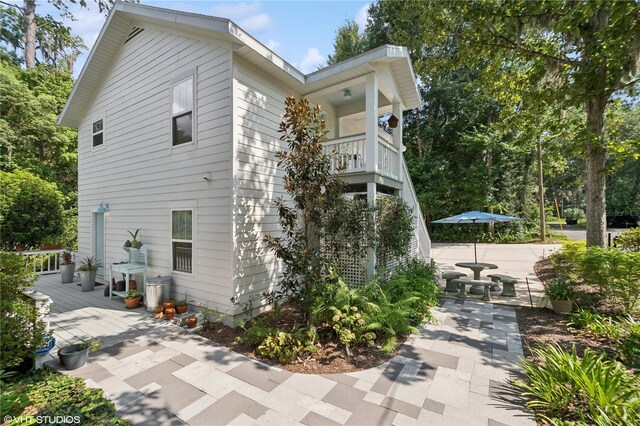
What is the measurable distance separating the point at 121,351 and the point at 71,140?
657 inches

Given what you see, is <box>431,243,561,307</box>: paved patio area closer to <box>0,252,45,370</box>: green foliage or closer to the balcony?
the balcony

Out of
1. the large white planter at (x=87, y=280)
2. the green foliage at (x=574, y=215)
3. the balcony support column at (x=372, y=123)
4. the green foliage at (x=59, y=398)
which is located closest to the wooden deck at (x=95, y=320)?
the large white planter at (x=87, y=280)

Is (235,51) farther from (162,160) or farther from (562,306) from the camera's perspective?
(562,306)

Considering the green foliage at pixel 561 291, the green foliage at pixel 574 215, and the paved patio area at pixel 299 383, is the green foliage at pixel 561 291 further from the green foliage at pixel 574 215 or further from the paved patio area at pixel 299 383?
the green foliage at pixel 574 215

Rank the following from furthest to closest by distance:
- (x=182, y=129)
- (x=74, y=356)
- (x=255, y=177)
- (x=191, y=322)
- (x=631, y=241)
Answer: (x=631, y=241)
(x=182, y=129)
(x=255, y=177)
(x=191, y=322)
(x=74, y=356)

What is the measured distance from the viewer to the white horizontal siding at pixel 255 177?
5488 mm

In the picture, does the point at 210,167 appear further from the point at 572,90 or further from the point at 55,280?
the point at 572,90

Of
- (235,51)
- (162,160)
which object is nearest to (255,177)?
(235,51)

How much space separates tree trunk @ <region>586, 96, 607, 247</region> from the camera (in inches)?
258

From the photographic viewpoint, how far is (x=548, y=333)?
4.94m

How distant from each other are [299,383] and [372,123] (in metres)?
5.56

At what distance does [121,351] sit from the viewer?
14.2 feet

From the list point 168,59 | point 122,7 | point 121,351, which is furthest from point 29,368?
point 122,7

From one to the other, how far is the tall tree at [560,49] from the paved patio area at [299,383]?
5.40m
